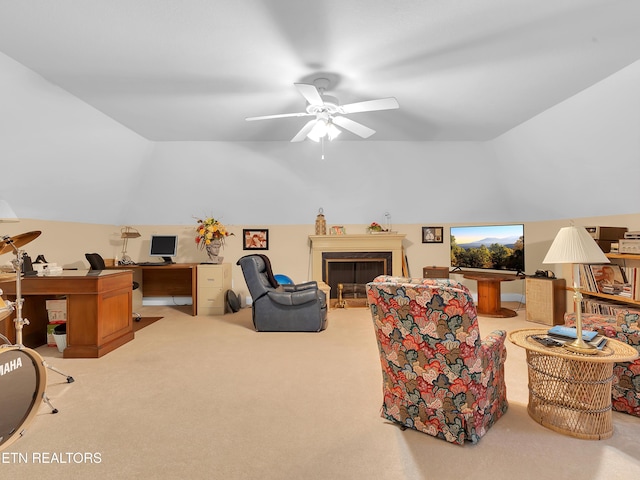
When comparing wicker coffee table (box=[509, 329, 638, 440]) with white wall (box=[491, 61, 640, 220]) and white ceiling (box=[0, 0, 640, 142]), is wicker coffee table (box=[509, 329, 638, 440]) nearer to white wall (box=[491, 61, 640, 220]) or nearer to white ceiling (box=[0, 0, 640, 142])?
white ceiling (box=[0, 0, 640, 142])

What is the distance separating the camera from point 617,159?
396 centimetres

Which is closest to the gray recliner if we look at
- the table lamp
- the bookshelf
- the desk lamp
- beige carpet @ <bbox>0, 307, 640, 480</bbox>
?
beige carpet @ <bbox>0, 307, 640, 480</bbox>

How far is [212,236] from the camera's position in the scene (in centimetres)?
579

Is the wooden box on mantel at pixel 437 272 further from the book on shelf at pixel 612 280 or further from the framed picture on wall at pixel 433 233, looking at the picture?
the book on shelf at pixel 612 280

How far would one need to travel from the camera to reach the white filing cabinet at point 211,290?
18.5 feet

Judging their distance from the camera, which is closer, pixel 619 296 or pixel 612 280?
pixel 619 296

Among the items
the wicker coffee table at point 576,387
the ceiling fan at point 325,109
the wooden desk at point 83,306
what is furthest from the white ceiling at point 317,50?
the wicker coffee table at point 576,387

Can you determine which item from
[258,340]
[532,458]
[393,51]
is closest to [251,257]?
[258,340]

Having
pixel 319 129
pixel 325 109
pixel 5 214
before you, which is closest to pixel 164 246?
pixel 5 214

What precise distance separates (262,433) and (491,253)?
5.06 meters

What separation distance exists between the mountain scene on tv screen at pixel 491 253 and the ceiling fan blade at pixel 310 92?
13.7 feet

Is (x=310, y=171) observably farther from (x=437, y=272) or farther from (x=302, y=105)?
(x=437, y=272)

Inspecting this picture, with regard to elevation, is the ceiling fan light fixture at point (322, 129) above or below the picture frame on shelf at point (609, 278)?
above

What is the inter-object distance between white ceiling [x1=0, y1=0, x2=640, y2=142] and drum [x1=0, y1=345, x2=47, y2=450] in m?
2.35
